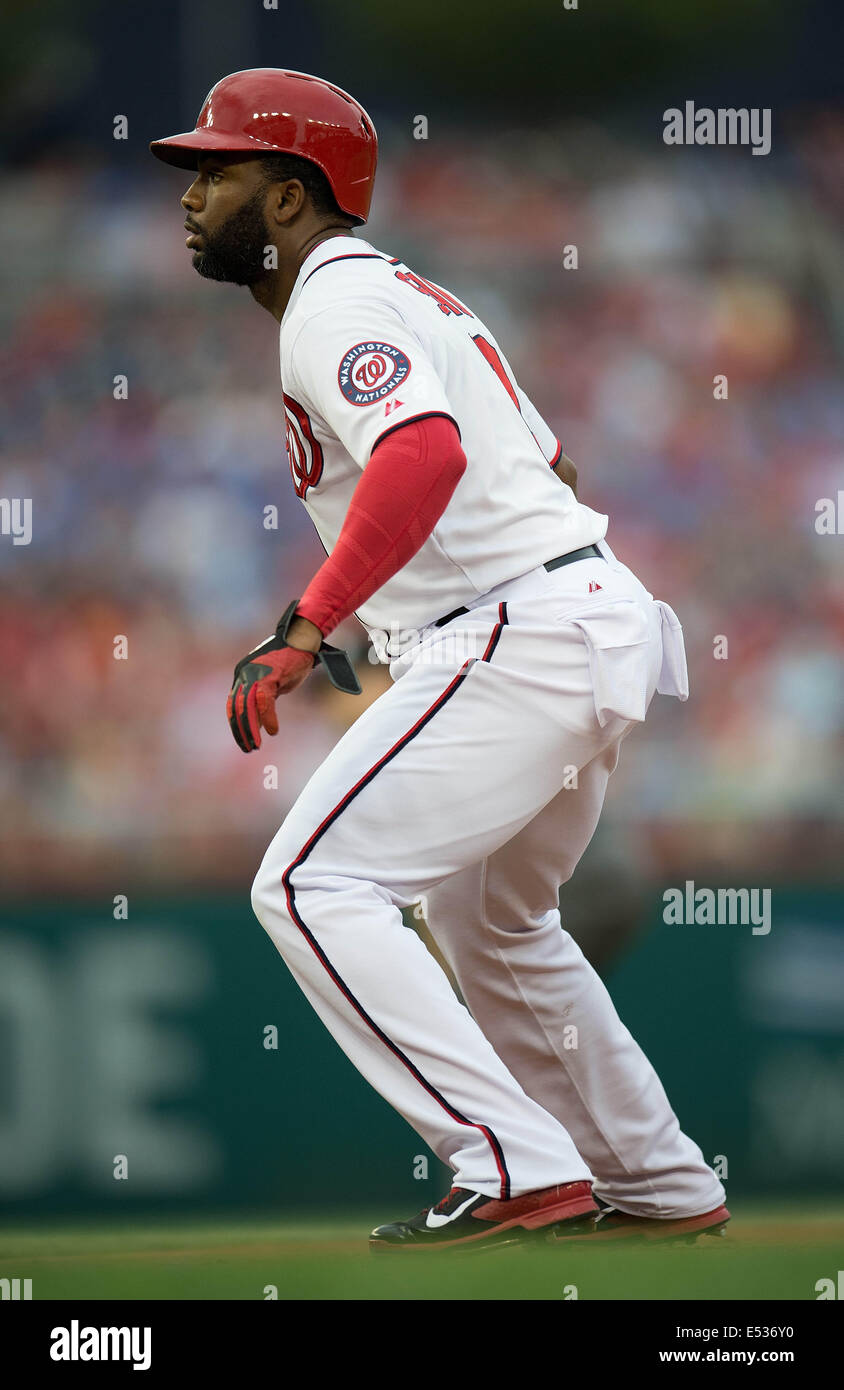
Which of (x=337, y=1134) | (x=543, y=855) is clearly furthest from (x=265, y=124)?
(x=337, y=1134)

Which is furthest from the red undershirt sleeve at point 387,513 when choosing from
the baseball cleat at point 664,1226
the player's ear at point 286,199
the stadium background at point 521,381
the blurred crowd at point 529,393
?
the blurred crowd at point 529,393

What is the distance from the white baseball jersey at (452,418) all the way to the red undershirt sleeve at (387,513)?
7 cm

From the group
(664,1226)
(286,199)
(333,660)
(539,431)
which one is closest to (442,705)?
(333,660)

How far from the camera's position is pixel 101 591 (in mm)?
3361

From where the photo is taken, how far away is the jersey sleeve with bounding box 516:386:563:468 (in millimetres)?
1954

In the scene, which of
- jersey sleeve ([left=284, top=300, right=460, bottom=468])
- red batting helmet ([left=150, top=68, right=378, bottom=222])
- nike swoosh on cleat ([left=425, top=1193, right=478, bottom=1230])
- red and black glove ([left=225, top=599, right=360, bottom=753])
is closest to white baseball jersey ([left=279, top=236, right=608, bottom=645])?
jersey sleeve ([left=284, top=300, right=460, bottom=468])

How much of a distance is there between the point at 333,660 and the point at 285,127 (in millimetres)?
700

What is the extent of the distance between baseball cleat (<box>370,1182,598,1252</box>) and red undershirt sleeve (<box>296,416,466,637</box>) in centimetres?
66

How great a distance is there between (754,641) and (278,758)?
1105mm

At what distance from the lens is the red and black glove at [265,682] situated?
1.58m

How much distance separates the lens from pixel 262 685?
158 cm

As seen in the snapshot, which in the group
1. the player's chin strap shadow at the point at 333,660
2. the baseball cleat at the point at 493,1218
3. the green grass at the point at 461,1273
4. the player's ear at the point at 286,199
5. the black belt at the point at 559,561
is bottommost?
the green grass at the point at 461,1273

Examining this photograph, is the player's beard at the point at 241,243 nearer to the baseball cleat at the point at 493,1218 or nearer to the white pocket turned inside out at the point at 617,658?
the white pocket turned inside out at the point at 617,658

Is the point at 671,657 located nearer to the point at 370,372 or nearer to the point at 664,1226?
Answer: the point at 370,372
